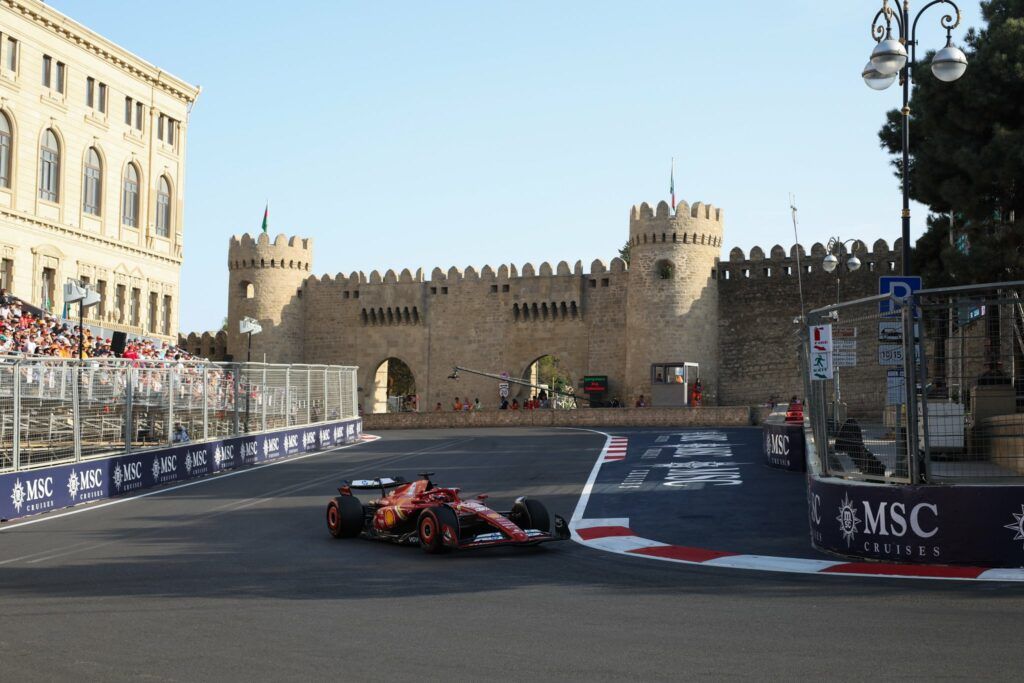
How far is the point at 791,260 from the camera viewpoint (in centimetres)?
4641

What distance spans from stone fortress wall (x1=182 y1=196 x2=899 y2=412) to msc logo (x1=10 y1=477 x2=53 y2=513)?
110 feet

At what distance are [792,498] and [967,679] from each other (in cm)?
895

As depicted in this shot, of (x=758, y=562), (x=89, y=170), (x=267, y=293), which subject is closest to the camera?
(x=758, y=562)

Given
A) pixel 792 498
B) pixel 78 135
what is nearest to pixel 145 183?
pixel 78 135

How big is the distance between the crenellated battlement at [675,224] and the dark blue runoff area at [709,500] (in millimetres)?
24065

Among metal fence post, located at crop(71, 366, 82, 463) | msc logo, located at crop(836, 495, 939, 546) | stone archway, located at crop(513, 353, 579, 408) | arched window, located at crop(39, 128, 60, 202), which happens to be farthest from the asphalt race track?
stone archway, located at crop(513, 353, 579, 408)

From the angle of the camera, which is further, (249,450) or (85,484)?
(249,450)

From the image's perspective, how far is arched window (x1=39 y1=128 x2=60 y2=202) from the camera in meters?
39.6

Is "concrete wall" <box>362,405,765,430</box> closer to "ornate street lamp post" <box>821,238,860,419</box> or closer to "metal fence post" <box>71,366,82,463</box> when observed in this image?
"ornate street lamp post" <box>821,238,860,419</box>

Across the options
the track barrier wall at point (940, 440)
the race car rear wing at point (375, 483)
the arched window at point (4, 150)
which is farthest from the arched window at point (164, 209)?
the track barrier wall at point (940, 440)

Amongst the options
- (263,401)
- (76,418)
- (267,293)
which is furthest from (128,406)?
(267,293)

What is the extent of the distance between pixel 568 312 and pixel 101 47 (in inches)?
895

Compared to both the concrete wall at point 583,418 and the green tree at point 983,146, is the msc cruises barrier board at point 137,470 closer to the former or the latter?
the concrete wall at point 583,418

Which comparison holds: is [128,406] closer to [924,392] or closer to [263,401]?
[263,401]
